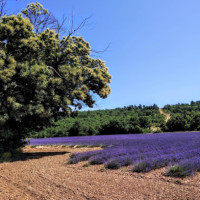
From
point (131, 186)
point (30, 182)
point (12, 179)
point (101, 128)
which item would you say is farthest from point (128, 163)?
point (101, 128)

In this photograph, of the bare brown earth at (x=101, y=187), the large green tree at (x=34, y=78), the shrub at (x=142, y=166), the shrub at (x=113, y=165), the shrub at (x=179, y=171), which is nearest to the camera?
the bare brown earth at (x=101, y=187)

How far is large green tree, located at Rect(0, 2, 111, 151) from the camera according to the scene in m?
9.92

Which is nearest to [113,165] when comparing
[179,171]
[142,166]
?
[142,166]

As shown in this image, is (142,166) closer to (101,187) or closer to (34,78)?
(101,187)

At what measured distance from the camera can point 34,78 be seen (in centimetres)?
1000

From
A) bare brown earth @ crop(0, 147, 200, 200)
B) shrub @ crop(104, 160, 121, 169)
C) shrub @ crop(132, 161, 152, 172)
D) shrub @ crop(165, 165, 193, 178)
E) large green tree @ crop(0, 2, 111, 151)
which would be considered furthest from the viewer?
large green tree @ crop(0, 2, 111, 151)

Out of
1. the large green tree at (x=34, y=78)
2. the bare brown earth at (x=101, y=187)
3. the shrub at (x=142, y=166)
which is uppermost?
the large green tree at (x=34, y=78)

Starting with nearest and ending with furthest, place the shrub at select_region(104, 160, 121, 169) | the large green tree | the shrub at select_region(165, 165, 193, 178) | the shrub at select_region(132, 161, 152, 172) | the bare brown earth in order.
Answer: the bare brown earth → the shrub at select_region(165, 165, 193, 178) → the shrub at select_region(132, 161, 152, 172) → the shrub at select_region(104, 160, 121, 169) → the large green tree

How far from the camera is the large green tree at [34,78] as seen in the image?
9.92 meters

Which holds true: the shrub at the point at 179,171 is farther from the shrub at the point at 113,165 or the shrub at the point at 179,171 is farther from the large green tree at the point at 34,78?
the large green tree at the point at 34,78

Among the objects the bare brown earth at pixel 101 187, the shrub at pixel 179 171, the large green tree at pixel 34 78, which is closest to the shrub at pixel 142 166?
the bare brown earth at pixel 101 187

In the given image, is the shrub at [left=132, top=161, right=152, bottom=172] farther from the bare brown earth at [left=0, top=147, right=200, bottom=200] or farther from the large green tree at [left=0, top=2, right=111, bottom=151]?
the large green tree at [left=0, top=2, right=111, bottom=151]

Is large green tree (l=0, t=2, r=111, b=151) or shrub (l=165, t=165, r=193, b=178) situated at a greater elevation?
large green tree (l=0, t=2, r=111, b=151)

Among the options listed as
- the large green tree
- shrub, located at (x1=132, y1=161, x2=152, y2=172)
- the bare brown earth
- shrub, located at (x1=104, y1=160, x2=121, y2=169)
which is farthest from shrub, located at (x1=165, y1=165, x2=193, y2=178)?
the large green tree
